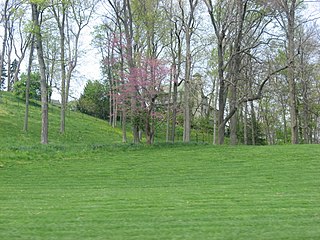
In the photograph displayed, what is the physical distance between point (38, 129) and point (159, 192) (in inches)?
782

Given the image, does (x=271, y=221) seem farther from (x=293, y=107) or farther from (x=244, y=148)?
(x=293, y=107)

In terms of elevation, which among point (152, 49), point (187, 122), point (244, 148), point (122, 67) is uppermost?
point (152, 49)

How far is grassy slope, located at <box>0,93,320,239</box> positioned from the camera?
6.36m

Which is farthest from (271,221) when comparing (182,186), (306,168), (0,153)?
(0,153)

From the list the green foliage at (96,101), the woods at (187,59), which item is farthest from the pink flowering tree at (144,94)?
the green foliage at (96,101)

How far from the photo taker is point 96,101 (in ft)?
152

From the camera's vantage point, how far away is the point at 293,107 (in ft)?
77.2

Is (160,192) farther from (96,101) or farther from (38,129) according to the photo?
(96,101)

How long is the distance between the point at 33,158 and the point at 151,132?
6.76 m

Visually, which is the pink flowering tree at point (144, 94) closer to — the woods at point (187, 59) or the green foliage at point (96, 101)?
the woods at point (187, 59)

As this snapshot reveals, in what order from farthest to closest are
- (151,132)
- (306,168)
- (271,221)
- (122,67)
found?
(122,67) < (151,132) < (306,168) < (271,221)

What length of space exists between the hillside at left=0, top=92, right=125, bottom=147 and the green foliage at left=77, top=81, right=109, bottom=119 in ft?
26.4

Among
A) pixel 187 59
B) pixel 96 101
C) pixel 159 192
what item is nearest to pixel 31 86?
pixel 96 101

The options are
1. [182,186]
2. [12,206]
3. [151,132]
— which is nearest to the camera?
[12,206]
